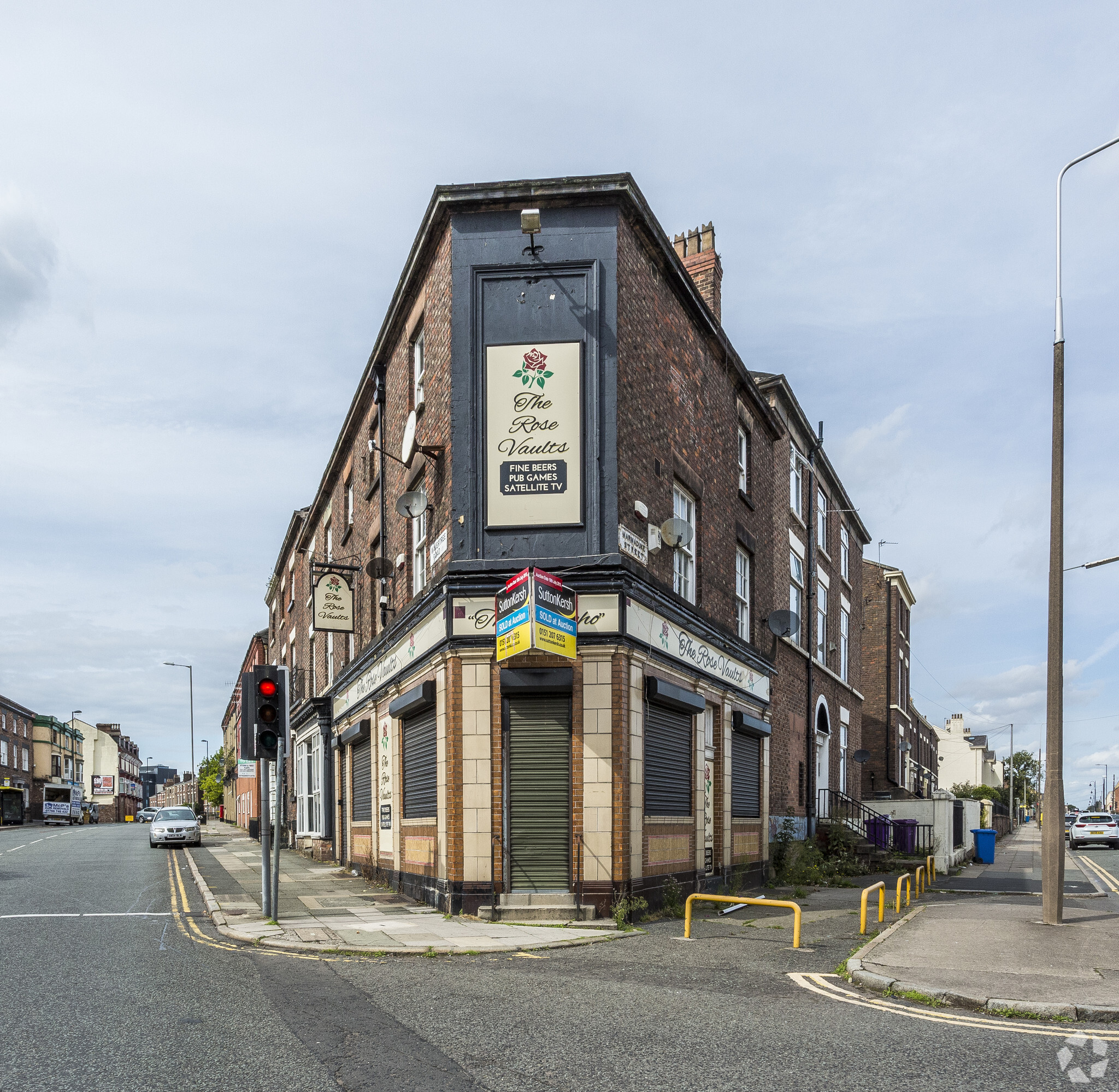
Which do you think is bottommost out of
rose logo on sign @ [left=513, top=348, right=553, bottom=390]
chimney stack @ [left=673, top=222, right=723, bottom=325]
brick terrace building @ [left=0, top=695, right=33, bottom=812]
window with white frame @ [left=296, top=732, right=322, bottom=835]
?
brick terrace building @ [left=0, top=695, right=33, bottom=812]

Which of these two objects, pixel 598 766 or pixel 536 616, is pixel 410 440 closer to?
pixel 536 616

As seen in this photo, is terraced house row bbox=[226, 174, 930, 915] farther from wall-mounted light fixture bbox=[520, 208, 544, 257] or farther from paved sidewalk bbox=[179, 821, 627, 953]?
paved sidewalk bbox=[179, 821, 627, 953]

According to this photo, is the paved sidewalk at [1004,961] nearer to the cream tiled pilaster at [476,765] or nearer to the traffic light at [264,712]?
the cream tiled pilaster at [476,765]

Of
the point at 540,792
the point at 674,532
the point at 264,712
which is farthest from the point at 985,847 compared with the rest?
the point at 264,712

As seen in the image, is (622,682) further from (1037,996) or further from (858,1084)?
(858,1084)

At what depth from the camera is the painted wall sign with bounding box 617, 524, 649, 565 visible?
49.8 feet

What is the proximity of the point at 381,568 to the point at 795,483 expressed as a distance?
13.7m

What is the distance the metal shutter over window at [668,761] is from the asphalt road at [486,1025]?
11.6 feet

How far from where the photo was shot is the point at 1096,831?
45625mm

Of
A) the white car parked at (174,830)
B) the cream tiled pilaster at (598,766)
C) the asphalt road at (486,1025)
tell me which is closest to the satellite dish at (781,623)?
the cream tiled pilaster at (598,766)

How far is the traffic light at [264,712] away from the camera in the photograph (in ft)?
46.1

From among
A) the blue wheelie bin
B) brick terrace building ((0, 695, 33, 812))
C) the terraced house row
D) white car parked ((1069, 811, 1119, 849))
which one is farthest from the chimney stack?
brick terrace building ((0, 695, 33, 812))

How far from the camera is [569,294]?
613 inches

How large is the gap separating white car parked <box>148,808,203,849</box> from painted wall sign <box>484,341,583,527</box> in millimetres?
24565
